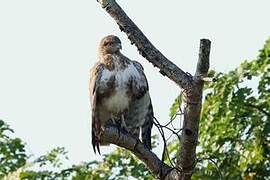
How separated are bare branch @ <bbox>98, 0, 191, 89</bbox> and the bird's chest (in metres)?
2.16

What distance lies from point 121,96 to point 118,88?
0.07 meters

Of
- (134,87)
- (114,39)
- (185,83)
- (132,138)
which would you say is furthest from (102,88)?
(185,83)

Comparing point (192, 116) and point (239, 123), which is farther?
point (239, 123)

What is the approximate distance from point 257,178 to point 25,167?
196cm

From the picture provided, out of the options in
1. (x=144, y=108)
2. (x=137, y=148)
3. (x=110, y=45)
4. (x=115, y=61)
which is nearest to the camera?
(x=137, y=148)

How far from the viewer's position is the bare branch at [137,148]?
5824 millimetres

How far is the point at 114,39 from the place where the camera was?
8672 millimetres

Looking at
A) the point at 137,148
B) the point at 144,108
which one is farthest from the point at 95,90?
the point at 137,148

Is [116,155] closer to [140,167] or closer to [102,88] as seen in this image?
[140,167]

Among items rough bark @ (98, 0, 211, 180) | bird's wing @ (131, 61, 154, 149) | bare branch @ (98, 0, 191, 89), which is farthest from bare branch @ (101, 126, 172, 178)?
bird's wing @ (131, 61, 154, 149)

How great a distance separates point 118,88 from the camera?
25.2 ft

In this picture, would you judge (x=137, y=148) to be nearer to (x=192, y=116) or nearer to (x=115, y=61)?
(x=192, y=116)

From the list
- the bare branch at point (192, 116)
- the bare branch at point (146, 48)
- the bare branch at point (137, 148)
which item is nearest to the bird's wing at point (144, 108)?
the bare branch at point (137, 148)

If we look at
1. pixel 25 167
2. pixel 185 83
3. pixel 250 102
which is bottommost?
pixel 185 83
